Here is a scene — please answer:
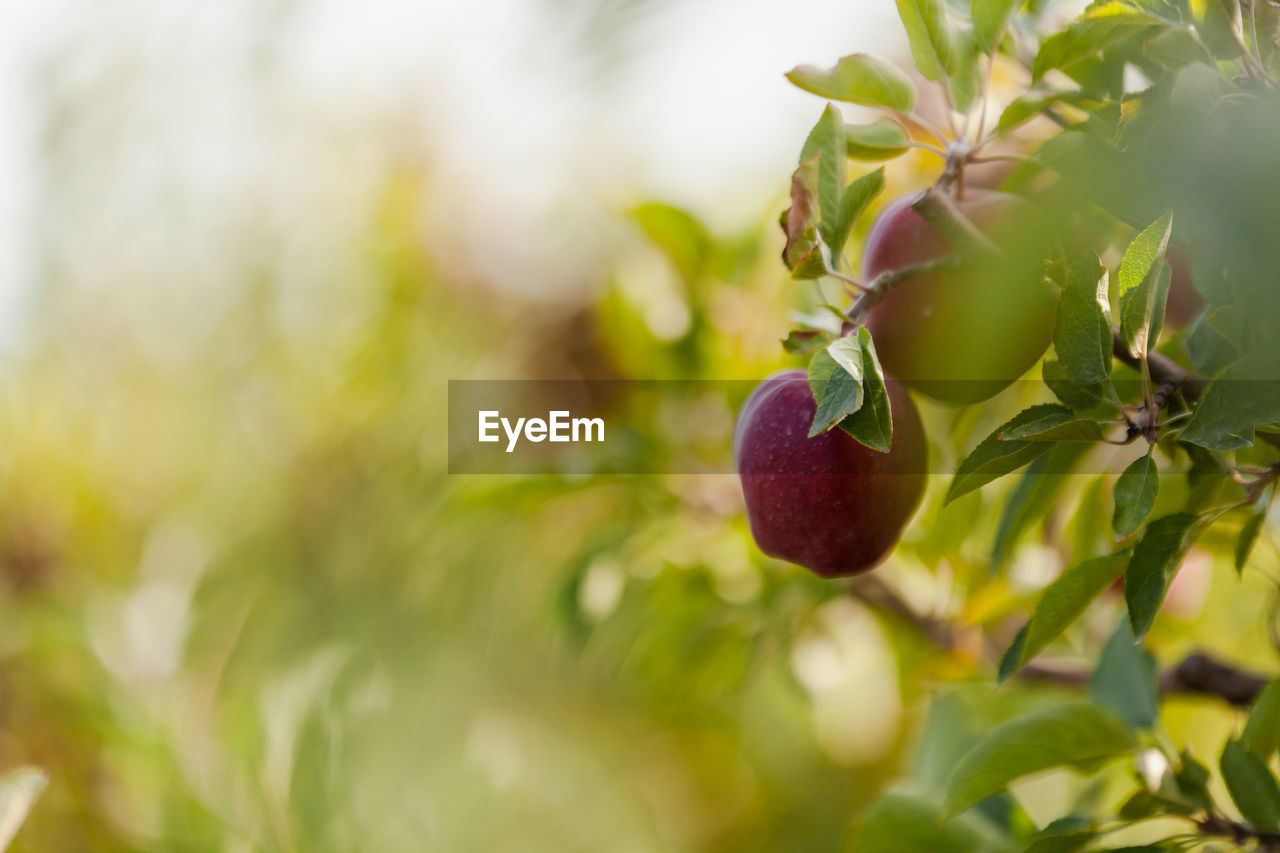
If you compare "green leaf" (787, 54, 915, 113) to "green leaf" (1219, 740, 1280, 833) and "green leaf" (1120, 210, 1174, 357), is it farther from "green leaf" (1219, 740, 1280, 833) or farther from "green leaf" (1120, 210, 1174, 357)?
"green leaf" (1219, 740, 1280, 833)

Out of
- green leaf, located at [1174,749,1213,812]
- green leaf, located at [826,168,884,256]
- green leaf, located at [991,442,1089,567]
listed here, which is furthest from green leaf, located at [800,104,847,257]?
green leaf, located at [1174,749,1213,812]

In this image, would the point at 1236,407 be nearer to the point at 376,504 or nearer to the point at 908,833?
the point at 908,833

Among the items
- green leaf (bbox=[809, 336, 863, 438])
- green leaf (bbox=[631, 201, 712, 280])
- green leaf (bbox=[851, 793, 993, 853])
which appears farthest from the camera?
green leaf (bbox=[631, 201, 712, 280])

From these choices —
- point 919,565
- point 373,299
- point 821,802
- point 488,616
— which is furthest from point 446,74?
point 821,802

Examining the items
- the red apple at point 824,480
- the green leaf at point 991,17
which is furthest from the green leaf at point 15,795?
the green leaf at point 991,17

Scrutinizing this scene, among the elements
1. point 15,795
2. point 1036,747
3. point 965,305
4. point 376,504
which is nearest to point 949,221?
point 965,305

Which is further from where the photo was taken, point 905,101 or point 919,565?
point 919,565

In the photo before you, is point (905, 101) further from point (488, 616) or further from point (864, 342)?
point (488, 616)
